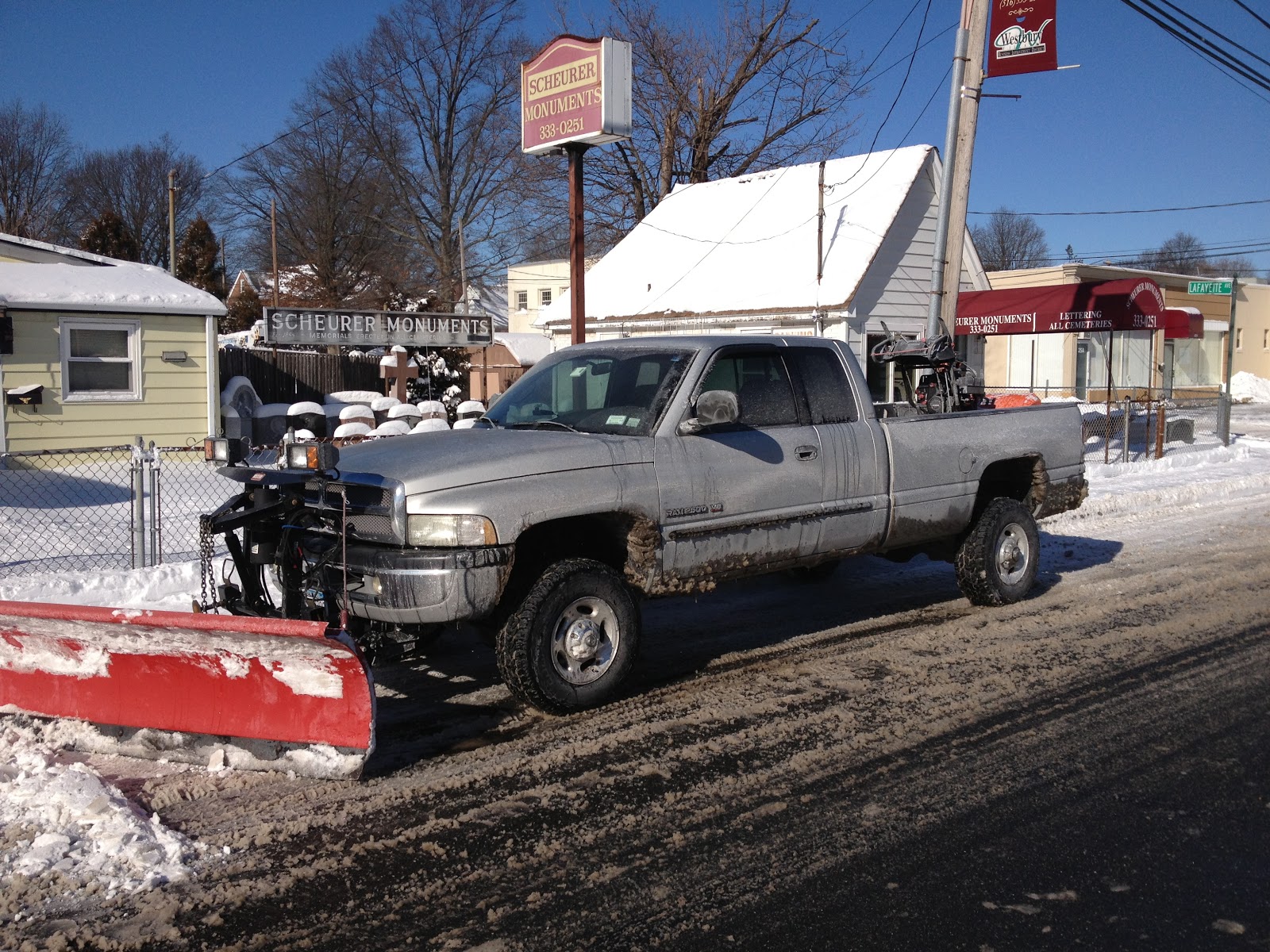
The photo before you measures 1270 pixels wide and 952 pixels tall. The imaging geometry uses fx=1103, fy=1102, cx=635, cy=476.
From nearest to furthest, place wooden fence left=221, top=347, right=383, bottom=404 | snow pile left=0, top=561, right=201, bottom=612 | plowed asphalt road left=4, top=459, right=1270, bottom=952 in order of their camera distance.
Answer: plowed asphalt road left=4, top=459, right=1270, bottom=952
snow pile left=0, top=561, right=201, bottom=612
wooden fence left=221, top=347, right=383, bottom=404

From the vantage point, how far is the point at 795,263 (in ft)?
67.0

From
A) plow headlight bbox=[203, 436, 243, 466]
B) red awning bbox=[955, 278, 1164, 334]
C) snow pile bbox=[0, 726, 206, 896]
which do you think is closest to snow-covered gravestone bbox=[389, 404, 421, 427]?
red awning bbox=[955, 278, 1164, 334]

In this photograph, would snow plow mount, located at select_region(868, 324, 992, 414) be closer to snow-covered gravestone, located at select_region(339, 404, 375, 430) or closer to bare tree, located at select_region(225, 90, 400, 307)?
snow-covered gravestone, located at select_region(339, 404, 375, 430)

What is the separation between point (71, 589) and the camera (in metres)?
7.85

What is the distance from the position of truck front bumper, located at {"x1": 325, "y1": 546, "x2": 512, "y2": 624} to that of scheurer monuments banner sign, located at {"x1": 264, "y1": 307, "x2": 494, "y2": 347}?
1359 centimetres

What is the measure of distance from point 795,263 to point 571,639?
15.9 metres

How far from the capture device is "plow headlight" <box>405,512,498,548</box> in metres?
5.19

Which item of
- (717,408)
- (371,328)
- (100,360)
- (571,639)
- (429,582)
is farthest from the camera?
(371,328)

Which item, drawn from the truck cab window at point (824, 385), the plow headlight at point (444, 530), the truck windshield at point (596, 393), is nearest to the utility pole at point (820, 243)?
the truck cab window at point (824, 385)

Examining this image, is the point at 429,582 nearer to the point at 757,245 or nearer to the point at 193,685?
the point at 193,685

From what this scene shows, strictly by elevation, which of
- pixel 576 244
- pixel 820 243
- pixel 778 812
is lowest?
pixel 778 812

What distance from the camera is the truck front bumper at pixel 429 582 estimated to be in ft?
Answer: 16.9

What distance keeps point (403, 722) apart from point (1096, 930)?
11.2ft

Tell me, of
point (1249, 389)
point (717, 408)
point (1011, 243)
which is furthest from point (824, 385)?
point (1011, 243)
